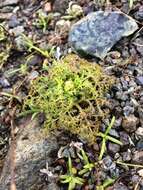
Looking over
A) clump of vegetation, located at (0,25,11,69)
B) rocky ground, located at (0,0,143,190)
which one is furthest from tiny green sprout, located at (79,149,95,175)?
clump of vegetation, located at (0,25,11,69)

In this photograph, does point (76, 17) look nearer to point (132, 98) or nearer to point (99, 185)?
point (132, 98)

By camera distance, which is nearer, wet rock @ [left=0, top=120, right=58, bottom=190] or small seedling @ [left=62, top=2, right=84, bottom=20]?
wet rock @ [left=0, top=120, right=58, bottom=190]

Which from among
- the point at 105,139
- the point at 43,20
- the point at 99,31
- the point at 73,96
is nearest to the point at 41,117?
the point at 73,96

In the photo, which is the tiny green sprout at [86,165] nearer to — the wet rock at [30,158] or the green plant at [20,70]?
the wet rock at [30,158]

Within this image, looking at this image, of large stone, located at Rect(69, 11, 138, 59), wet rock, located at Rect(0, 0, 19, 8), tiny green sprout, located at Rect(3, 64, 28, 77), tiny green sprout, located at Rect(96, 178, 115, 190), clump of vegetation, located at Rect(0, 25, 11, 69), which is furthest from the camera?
wet rock, located at Rect(0, 0, 19, 8)

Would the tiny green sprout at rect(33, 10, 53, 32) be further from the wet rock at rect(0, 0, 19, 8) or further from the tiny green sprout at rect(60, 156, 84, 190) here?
the tiny green sprout at rect(60, 156, 84, 190)

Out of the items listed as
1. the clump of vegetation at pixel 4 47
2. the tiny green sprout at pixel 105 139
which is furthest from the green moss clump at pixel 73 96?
the clump of vegetation at pixel 4 47
